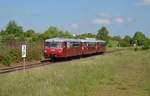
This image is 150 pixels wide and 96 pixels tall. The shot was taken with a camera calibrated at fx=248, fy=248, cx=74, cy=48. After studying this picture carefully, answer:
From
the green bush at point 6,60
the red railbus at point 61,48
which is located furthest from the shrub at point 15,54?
the red railbus at point 61,48

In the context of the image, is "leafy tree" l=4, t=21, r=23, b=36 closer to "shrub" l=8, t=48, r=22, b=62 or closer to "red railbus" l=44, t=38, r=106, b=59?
"red railbus" l=44, t=38, r=106, b=59

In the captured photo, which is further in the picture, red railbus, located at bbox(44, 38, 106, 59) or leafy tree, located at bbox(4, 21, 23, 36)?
leafy tree, located at bbox(4, 21, 23, 36)

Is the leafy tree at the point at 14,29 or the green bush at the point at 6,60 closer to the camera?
the green bush at the point at 6,60

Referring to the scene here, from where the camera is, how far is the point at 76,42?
32.2 metres

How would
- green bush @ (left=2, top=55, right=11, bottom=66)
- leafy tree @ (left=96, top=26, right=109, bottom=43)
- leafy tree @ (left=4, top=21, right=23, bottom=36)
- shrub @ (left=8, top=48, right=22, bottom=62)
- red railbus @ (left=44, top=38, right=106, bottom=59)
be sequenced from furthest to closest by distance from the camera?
leafy tree @ (left=96, top=26, right=109, bottom=43), leafy tree @ (left=4, top=21, right=23, bottom=36), red railbus @ (left=44, top=38, right=106, bottom=59), shrub @ (left=8, top=48, right=22, bottom=62), green bush @ (left=2, top=55, right=11, bottom=66)

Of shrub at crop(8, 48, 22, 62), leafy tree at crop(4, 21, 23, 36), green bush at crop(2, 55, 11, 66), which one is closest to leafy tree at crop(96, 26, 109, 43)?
leafy tree at crop(4, 21, 23, 36)

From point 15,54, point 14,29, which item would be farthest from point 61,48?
point 14,29

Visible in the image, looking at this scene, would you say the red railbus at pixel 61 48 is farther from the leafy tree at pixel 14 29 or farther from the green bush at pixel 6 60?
the leafy tree at pixel 14 29

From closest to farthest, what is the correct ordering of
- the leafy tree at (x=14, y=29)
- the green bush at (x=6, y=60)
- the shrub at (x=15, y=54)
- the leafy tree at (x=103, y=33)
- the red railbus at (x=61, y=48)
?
the green bush at (x=6, y=60), the shrub at (x=15, y=54), the red railbus at (x=61, y=48), the leafy tree at (x=14, y=29), the leafy tree at (x=103, y=33)

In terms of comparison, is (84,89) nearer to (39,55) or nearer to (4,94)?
(4,94)

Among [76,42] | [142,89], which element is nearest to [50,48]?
[76,42]

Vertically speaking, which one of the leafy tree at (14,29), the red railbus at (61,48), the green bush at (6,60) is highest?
the leafy tree at (14,29)

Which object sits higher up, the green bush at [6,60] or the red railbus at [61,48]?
the red railbus at [61,48]

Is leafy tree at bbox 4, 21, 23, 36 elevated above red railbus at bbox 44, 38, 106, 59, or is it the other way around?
leafy tree at bbox 4, 21, 23, 36
